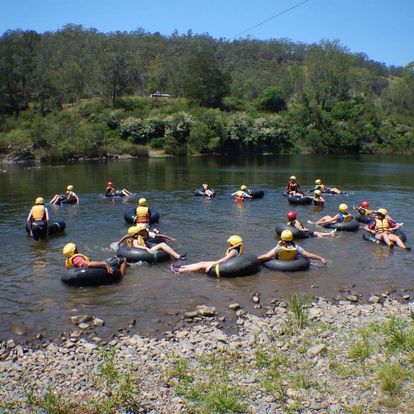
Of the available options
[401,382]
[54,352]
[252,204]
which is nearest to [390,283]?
[401,382]

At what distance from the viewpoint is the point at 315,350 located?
8.79 m

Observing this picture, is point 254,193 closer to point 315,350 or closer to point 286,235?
point 286,235

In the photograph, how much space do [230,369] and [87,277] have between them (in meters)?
5.99

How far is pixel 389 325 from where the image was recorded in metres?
9.56

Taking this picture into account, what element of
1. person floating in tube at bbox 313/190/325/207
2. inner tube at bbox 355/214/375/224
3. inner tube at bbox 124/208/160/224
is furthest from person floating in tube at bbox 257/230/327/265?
person floating in tube at bbox 313/190/325/207

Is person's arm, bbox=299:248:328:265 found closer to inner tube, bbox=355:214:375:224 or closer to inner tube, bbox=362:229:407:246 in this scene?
inner tube, bbox=362:229:407:246

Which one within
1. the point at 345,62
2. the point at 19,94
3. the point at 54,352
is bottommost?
the point at 54,352

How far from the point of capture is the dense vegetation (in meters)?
68.3

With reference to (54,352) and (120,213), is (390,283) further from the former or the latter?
(120,213)

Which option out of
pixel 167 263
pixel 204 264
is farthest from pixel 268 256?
pixel 167 263

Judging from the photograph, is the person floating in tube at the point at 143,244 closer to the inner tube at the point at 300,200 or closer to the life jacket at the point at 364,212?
the life jacket at the point at 364,212

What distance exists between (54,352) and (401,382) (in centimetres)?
643

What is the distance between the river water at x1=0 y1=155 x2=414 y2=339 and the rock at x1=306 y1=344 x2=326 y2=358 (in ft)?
9.07

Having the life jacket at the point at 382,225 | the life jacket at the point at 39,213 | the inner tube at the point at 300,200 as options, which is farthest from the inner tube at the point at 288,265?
the inner tube at the point at 300,200
